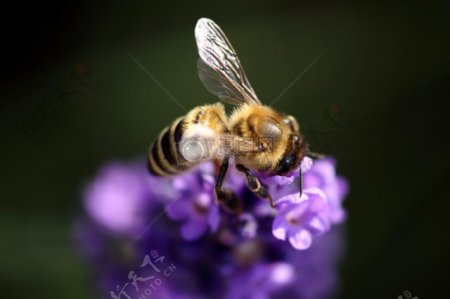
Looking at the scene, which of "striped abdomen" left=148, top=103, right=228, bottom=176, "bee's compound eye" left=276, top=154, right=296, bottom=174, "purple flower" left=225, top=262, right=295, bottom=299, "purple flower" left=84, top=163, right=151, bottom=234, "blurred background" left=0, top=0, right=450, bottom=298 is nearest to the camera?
"bee's compound eye" left=276, top=154, right=296, bottom=174

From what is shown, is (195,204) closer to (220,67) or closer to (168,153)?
(168,153)

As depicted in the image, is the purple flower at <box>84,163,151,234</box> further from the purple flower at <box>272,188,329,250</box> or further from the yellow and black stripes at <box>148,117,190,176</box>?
the purple flower at <box>272,188,329,250</box>

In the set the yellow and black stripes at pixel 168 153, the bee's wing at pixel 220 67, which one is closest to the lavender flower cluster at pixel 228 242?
the yellow and black stripes at pixel 168 153

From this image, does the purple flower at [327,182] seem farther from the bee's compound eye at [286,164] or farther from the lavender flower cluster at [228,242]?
the bee's compound eye at [286,164]

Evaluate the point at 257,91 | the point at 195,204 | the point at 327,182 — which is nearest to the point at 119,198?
the point at 195,204

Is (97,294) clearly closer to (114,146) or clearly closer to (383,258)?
(114,146)

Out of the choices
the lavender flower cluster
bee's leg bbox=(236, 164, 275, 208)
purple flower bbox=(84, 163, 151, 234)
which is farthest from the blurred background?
bee's leg bbox=(236, 164, 275, 208)
